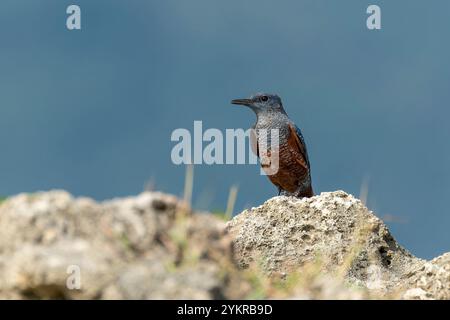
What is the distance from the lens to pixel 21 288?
7684 mm

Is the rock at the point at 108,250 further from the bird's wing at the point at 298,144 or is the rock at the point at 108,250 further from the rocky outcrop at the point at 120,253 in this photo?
the bird's wing at the point at 298,144

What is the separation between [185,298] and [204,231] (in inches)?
37.4

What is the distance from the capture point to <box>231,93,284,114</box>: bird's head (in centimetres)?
1733

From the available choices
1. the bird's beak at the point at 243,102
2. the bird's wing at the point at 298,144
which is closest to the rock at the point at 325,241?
the bird's wing at the point at 298,144

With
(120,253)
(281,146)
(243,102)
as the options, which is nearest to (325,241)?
(281,146)

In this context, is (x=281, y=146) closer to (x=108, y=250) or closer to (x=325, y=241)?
(x=325, y=241)

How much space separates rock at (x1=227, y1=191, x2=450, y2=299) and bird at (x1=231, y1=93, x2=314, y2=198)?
2949 mm

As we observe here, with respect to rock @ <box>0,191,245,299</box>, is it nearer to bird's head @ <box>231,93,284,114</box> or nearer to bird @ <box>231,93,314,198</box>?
bird @ <box>231,93,314,198</box>

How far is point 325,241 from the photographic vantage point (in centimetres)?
1298

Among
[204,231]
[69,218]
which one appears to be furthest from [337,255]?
[69,218]

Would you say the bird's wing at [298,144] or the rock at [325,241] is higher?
the bird's wing at [298,144]

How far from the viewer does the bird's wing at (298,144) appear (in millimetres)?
16625

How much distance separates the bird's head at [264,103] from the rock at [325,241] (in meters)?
4.15
